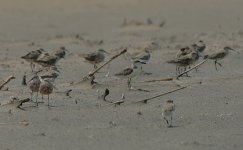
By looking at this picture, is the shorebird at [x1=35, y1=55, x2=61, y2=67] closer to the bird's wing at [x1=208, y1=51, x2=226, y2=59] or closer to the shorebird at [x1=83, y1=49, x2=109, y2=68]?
the shorebird at [x1=83, y1=49, x2=109, y2=68]

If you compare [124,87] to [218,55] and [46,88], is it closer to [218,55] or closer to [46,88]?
[46,88]

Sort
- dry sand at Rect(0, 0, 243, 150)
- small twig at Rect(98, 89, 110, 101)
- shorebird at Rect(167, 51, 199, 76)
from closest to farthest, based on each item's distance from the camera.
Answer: dry sand at Rect(0, 0, 243, 150) < small twig at Rect(98, 89, 110, 101) < shorebird at Rect(167, 51, 199, 76)

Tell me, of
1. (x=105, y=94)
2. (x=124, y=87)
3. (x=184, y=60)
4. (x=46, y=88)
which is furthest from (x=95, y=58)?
(x=46, y=88)

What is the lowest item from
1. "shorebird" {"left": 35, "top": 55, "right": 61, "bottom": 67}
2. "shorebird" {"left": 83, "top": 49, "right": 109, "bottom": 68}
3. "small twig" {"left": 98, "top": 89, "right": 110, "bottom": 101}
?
"small twig" {"left": 98, "top": 89, "right": 110, "bottom": 101}

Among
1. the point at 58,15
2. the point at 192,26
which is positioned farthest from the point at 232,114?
the point at 58,15

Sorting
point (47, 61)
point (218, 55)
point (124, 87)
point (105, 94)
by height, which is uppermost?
point (218, 55)

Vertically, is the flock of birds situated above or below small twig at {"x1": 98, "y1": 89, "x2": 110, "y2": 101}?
above

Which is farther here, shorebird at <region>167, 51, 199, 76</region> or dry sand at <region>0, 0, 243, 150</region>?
shorebird at <region>167, 51, 199, 76</region>

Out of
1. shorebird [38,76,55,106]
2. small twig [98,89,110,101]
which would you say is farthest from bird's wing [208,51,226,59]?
shorebird [38,76,55,106]

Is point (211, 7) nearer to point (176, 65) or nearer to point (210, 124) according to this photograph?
point (176, 65)
